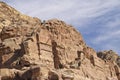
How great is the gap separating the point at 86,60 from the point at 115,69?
15.5m

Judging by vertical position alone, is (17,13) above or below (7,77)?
above

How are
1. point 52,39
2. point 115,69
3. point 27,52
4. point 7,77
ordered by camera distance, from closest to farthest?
point 7,77 → point 27,52 → point 52,39 → point 115,69

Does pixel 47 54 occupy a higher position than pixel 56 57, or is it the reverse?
pixel 47 54

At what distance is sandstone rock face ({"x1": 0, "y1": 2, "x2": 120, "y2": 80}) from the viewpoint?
208 feet

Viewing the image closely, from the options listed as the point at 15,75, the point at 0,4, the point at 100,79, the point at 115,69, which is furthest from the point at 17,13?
the point at 15,75

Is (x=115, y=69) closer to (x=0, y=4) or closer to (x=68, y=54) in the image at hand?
(x=68, y=54)

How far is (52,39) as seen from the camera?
72688mm

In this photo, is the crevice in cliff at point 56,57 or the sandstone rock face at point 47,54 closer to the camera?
the sandstone rock face at point 47,54

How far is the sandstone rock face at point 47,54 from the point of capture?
208 feet

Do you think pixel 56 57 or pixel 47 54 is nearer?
pixel 47 54

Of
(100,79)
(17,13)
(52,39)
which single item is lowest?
(100,79)

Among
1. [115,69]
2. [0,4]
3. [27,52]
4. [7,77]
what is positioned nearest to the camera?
[7,77]

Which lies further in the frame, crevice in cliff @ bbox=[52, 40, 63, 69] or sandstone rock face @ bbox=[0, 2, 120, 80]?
crevice in cliff @ bbox=[52, 40, 63, 69]

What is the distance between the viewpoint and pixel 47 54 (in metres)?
70.4
